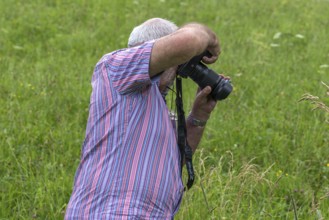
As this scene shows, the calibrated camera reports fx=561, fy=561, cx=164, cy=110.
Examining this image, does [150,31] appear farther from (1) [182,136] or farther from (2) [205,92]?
(1) [182,136]

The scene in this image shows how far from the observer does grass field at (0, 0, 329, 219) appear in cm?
339

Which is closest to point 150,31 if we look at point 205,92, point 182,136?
point 205,92

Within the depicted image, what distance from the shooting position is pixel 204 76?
7.47 feet

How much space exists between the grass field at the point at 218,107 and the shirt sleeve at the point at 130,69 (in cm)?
75

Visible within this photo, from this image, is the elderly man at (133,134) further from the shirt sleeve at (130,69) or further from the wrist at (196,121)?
the wrist at (196,121)

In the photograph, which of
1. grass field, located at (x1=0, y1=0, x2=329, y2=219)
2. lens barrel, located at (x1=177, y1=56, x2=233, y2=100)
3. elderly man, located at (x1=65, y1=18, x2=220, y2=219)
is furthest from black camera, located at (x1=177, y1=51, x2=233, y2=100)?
grass field, located at (x1=0, y1=0, x2=329, y2=219)

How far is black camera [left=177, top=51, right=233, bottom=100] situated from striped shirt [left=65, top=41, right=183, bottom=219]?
181 millimetres

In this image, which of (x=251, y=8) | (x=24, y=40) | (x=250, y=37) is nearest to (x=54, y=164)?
(x=24, y=40)

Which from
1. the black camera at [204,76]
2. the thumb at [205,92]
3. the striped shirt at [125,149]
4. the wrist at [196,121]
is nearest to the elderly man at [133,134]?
the striped shirt at [125,149]

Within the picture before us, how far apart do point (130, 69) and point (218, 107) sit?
9.87ft

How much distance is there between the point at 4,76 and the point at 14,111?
0.87 meters

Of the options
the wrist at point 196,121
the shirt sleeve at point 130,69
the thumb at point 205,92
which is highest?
the shirt sleeve at point 130,69

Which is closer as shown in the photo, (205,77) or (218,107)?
(205,77)

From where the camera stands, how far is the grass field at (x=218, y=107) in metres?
3.39
